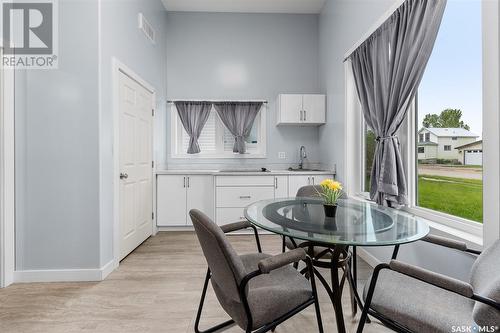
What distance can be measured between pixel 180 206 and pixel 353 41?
306 centimetres

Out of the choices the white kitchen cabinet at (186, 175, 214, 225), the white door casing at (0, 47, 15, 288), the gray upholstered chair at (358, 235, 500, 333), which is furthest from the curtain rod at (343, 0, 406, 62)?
the white door casing at (0, 47, 15, 288)

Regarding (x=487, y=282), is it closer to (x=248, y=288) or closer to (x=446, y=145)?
(x=248, y=288)

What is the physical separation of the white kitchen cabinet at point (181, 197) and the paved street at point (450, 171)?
2581 millimetres

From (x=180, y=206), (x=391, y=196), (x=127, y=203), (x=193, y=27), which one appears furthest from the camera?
(x=193, y=27)

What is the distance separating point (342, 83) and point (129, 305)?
3.22 m

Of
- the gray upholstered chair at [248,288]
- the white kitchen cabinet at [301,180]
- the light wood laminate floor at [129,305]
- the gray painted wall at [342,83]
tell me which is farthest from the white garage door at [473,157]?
the white kitchen cabinet at [301,180]

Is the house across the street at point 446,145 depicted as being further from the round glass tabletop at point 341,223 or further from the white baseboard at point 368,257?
the white baseboard at point 368,257

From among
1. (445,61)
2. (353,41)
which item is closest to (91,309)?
(445,61)

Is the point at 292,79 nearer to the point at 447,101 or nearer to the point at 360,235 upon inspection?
the point at 447,101

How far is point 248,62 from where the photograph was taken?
4.16 meters

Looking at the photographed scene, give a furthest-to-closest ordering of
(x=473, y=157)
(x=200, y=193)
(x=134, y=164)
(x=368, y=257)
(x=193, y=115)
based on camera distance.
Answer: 1. (x=193, y=115)
2. (x=200, y=193)
3. (x=134, y=164)
4. (x=368, y=257)
5. (x=473, y=157)

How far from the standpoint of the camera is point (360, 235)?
1.22 meters

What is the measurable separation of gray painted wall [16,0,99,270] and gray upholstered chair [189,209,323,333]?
1.60 m

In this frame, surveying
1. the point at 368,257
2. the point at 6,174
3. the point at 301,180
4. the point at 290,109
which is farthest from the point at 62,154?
the point at 368,257
